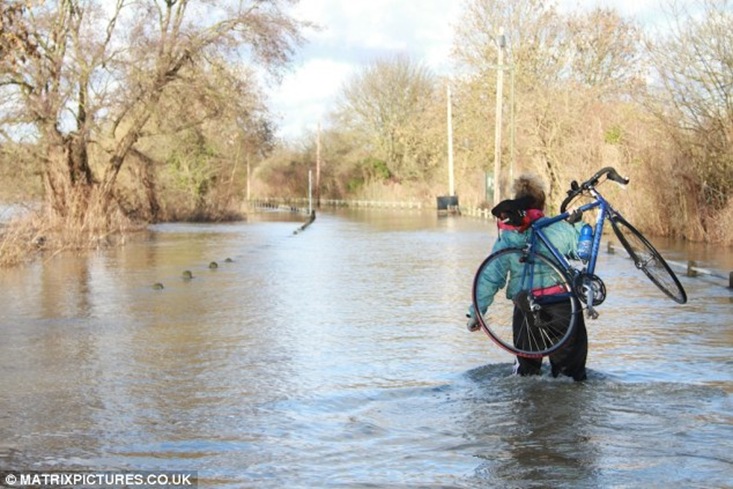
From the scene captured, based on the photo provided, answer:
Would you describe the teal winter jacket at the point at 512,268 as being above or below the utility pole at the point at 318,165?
below

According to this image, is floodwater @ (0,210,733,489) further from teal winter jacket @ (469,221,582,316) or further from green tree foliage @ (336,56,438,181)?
green tree foliage @ (336,56,438,181)

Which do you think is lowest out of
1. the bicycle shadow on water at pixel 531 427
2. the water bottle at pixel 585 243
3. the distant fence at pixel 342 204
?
the bicycle shadow on water at pixel 531 427

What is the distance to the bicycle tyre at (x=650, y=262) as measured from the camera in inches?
328

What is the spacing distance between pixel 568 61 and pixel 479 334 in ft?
140

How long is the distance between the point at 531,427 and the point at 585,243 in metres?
1.84

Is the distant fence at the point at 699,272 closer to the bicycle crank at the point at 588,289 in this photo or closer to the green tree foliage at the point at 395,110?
the bicycle crank at the point at 588,289

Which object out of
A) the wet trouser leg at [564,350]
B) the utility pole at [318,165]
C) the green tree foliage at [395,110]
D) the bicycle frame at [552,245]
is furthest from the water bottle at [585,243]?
the utility pole at [318,165]

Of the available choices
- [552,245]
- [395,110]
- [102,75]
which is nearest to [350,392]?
[552,245]

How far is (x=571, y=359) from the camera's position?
7.71 m

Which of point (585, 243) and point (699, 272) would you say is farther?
point (699, 272)

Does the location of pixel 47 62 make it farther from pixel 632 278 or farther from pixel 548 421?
pixel 548 421

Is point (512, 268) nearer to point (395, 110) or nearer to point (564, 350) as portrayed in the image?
point (564, 350)

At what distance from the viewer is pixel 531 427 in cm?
660

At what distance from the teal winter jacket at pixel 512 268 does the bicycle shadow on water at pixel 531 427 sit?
2.24 ft
